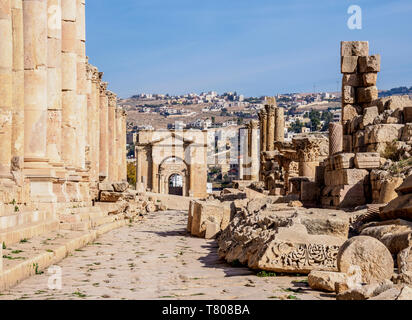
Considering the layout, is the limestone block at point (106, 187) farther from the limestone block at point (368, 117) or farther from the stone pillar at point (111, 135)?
the stone pillar at point (111, 135)

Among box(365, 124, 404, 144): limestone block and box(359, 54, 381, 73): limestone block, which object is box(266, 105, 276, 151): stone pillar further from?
box(365, 124, 404, 144): limestone block

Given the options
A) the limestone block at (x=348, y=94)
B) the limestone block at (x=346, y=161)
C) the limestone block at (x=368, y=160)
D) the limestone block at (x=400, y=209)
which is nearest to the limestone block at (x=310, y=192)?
the limestone block at (x=346, y=161)

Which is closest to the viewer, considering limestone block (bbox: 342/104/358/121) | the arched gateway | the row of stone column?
the row of stone column

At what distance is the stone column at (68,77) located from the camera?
62.5ft

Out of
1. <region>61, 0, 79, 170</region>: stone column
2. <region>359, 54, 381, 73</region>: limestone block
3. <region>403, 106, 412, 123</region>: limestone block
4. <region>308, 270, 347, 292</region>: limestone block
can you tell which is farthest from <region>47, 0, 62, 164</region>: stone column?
<region>308, 270, 347, 292</region>: limestone block

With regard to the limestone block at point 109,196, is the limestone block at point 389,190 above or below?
above

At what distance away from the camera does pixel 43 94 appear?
15820 mm

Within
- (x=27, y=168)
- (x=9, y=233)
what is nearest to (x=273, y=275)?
(x=9, y=233)

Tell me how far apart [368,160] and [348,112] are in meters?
6.13

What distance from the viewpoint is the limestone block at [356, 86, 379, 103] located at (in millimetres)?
21312

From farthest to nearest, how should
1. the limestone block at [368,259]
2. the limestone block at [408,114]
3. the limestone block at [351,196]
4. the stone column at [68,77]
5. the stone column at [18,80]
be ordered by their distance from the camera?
the stone column at [68,77] → the limestone block at [408,114] → the limestone block at [351,196] → the stone column at [18,80] → the limestone block at [368,259]

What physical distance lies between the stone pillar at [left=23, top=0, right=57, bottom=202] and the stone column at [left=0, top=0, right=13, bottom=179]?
1243mm

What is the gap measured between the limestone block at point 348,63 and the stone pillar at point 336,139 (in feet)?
8.86

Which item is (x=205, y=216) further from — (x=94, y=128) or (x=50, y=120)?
(x=94, y=128)
